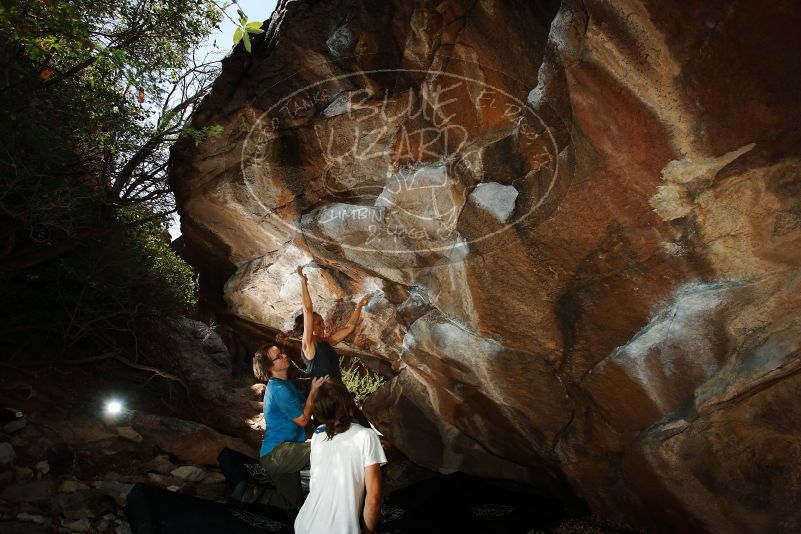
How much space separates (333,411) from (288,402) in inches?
67.2

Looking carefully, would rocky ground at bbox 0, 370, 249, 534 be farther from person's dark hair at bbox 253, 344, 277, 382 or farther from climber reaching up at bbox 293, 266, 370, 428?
climber reaching up at bbox 293, 266, 370, 428

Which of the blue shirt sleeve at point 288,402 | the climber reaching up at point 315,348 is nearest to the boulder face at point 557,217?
the climber reaching up at point 315,348

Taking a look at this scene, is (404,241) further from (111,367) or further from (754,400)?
(111,367)

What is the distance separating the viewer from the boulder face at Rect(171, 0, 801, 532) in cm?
296

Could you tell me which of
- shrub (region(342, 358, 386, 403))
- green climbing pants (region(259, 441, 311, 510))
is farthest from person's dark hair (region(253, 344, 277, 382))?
shrub (region(342, 358, 386, 403))

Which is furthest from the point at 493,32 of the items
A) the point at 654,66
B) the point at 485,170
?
the point at 654,66

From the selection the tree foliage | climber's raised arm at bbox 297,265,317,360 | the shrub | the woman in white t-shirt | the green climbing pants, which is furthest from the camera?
the shrub

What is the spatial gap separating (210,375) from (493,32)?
8.97 m

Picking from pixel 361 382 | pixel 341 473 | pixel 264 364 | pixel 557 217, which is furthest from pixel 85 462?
pixel 557 217

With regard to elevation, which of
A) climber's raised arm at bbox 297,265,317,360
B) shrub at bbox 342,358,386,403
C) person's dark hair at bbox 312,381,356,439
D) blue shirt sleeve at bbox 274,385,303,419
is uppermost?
climber's raised arm at bbox 297,265,317,360

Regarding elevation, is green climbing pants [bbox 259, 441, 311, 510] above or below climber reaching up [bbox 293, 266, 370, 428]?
below

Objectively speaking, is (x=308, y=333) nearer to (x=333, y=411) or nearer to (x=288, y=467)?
(x=288, y=467)

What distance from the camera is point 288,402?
4164 mm

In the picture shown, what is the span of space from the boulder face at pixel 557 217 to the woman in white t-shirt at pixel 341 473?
2.02 meters
